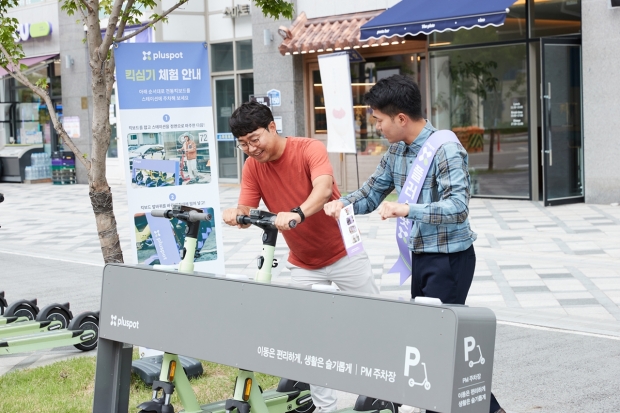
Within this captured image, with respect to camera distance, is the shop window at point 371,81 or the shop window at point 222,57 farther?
the shop window at point 222,57

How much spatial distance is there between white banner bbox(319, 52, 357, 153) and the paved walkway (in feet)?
6.65

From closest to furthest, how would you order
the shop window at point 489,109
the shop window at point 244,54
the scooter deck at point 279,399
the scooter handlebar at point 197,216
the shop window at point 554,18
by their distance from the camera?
the scooter handlebar at point 197,216
the scooter deck at point 279,399
the shop window at point 554,18
the shop window at point 489,109
the shop window at point 244,54

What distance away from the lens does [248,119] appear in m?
4.38

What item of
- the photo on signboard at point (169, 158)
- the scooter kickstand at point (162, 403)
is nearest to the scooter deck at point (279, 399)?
the scooter kickstand at point (162, 403)

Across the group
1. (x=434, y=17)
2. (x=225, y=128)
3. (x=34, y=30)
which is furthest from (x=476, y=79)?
(x=34, y=30)

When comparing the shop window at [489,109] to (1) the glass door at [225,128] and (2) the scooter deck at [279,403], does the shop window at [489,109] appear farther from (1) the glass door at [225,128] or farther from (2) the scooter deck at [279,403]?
(2) the scooter deck at [279,403]

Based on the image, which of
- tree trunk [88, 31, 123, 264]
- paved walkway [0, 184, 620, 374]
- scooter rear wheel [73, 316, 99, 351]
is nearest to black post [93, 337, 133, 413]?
tree trunk [88, 31, 123, 264]

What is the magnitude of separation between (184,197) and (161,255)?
1.37 feet

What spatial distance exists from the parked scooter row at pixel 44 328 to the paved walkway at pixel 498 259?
22cm

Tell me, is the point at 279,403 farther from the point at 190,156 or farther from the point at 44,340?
the point at 44,340

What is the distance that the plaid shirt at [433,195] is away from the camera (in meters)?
3.85

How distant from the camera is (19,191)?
21.6 meters

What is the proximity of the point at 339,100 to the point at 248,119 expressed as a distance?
11.1 m

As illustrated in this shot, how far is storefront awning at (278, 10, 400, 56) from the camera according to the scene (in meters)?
16.1
